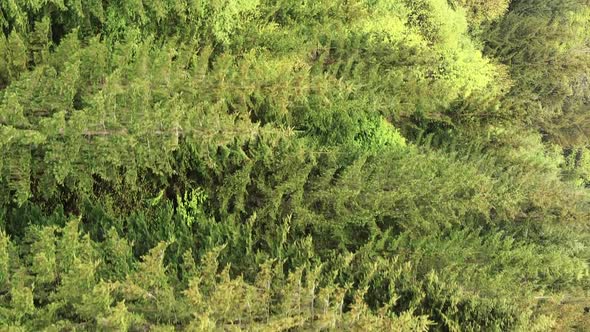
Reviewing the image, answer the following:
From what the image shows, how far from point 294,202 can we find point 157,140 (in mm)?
3528

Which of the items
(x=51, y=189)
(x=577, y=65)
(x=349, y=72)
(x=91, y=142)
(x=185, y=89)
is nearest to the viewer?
(x=91, y=142)

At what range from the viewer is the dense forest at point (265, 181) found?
272 inches

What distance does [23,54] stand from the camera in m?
8.30

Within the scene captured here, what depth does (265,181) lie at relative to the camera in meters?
10.4

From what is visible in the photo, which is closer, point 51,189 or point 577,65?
point 51,189

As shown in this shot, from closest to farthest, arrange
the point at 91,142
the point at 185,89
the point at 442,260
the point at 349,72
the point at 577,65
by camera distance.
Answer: the point at 91,142
the point at 185,89
the point at 442,260
the point at 349,72
the point at 577,65

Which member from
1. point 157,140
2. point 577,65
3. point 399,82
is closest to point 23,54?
point 157,140

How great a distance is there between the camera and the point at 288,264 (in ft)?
32.9

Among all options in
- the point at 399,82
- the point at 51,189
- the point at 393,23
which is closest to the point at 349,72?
the point at 399,82

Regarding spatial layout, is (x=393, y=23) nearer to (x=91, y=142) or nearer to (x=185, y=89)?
(x=185, y=89)

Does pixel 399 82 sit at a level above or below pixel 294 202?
above

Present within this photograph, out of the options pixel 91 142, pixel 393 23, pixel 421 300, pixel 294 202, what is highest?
pixel 393 23

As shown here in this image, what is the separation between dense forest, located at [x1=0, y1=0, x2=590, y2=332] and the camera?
6906 millimetres

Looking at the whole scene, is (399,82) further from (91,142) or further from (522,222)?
(91,142)
